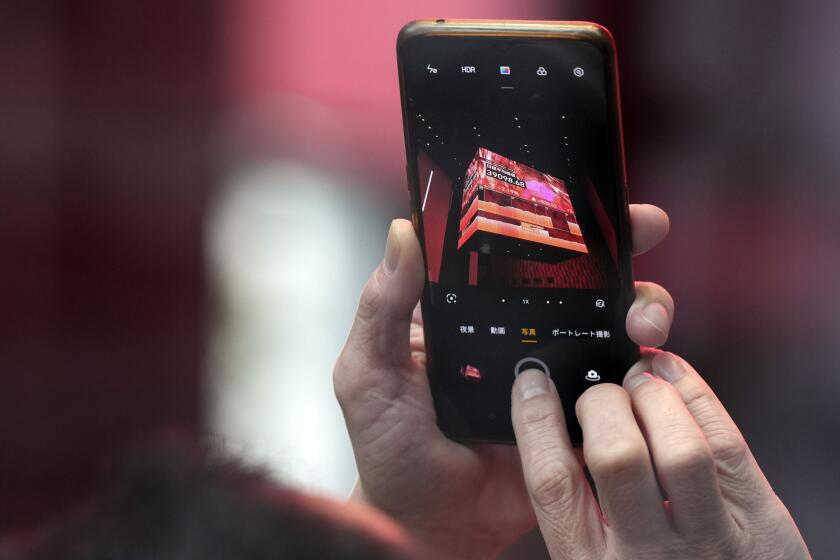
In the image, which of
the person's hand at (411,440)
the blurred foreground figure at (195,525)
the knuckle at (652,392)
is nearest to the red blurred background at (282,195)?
the person's hand at (411,440)

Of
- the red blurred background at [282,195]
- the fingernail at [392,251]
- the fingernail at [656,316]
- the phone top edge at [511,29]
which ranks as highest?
the phone top edge at [511,29]

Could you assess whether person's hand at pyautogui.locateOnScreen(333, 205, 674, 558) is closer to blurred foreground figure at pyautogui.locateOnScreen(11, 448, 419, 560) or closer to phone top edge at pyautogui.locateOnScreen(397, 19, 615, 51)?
phone top edge at pyautogui.locateOnScreen(397, 19, 615, 51)

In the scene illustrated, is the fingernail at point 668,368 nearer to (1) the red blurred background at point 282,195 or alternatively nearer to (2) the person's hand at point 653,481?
(2) the person's hand at point 653,481

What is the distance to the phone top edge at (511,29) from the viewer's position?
0.50 m

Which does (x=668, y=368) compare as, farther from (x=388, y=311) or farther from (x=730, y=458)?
(x=388, y=311)

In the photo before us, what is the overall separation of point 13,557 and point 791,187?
1449 mm

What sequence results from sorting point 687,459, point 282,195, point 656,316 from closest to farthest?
point 687,459 → point 656,316 → point 282,195

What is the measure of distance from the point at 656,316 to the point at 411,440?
20 cm

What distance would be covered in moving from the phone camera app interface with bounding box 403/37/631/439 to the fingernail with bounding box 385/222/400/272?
0.02m

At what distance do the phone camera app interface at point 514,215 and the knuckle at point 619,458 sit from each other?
0.13m

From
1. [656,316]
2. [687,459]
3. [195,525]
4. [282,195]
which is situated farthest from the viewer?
[282,195]

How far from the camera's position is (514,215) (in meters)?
0.55

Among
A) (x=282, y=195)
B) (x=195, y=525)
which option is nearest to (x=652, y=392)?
(x=195, y=525)

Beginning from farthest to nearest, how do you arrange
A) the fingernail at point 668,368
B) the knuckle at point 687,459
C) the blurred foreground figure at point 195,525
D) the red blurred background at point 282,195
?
the red blurred background at point 282,195, the fingernail at point 668,368, the knuckle at point 687,459, the blurred foreground figure at point 195,525
